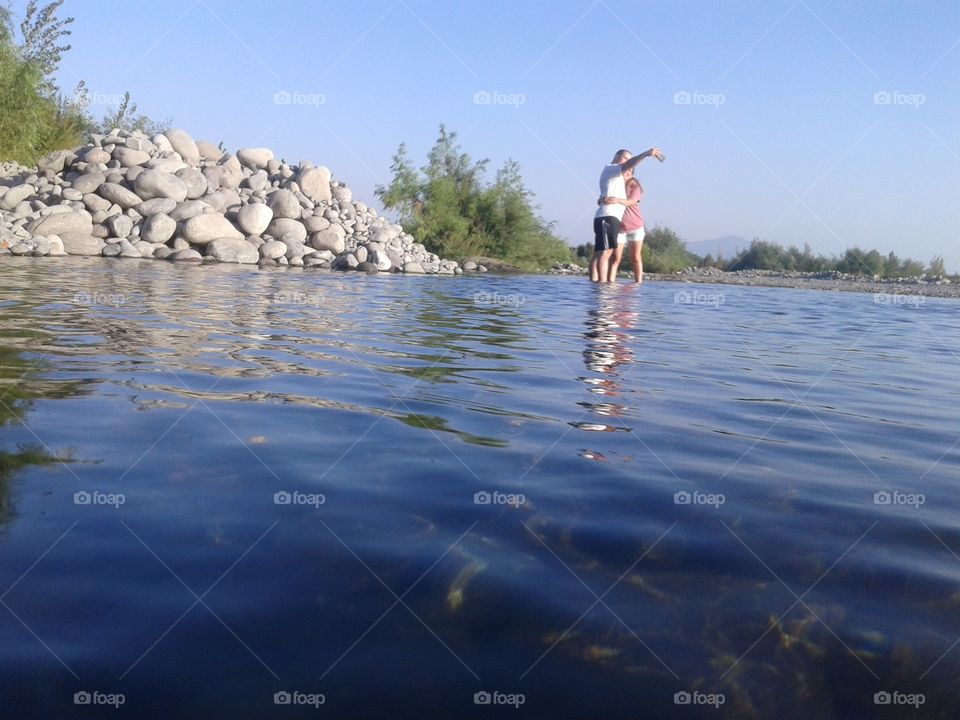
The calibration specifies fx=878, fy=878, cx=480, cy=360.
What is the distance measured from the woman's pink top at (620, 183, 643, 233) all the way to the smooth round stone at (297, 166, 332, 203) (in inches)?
454

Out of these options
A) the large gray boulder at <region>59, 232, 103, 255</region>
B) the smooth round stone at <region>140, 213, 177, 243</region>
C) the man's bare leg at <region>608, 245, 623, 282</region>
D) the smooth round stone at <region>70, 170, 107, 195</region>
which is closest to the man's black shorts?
the man's bare leg at <region>608, 245, 623, 282</region>

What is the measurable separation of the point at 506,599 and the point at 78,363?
3.31 m

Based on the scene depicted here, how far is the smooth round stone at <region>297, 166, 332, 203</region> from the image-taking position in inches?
933

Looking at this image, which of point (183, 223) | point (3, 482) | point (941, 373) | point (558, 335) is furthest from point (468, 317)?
point (183, 223)

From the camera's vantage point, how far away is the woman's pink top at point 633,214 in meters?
14.0

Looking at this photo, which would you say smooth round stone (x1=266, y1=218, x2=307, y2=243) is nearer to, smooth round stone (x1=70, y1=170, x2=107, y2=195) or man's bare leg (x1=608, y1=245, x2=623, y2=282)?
smooth round stone (x1=70, y1=170, x2=107, y2=195)

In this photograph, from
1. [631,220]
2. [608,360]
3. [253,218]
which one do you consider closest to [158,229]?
[253,218]

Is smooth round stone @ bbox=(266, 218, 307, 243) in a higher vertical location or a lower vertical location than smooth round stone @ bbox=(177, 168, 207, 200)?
lower

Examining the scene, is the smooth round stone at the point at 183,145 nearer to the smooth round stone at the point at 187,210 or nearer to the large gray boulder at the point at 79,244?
the smooth round stone at the point at 187,210

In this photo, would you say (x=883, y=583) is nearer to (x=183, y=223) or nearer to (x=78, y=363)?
(x=78, y=363)

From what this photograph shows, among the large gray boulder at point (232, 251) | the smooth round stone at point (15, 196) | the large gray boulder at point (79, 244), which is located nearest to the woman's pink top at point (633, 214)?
the large gray boulder at point (232, 251)

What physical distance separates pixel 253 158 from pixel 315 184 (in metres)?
2.70

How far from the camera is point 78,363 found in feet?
15.1

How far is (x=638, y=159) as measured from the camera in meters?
12.8
